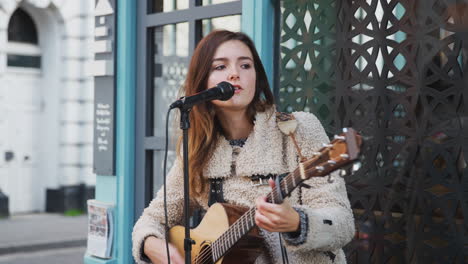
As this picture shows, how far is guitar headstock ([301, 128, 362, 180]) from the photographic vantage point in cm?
213

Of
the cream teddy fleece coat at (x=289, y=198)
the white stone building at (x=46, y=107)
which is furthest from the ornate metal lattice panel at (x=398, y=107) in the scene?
the white stone building at (x=46, y=107)

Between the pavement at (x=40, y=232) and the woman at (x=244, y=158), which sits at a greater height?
the woman at (x=244, y=158)

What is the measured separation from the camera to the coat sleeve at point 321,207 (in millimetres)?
2564

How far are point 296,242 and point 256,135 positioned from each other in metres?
0.60

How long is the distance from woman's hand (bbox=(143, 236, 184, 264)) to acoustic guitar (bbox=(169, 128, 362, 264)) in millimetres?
37

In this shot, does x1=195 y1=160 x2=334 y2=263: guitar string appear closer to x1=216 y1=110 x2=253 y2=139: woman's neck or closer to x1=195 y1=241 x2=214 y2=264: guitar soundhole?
x1=195 y1=241 x2=214 y2=264: guitar soundhole

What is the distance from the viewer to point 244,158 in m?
3.02

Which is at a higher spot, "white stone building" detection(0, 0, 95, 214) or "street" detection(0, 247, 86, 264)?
"white stone building" detection(0, 0, 95, 214)

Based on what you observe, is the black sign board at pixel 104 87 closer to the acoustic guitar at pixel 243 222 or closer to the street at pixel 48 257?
the acoustic guitar at pixel 243 222

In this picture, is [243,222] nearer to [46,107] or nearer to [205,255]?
[205,255]

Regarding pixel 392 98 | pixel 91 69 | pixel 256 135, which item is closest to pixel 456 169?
pixel 392 98

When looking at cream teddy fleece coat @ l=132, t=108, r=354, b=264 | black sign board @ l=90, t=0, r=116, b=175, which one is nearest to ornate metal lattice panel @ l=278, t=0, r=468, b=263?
cream teddy fleece coat @ l=132, t=108, r=354, b=264

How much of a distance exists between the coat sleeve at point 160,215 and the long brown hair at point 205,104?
17 cm

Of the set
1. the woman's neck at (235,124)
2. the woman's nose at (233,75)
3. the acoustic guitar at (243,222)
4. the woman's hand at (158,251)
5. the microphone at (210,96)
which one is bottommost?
the woman's hand at (158,251)
